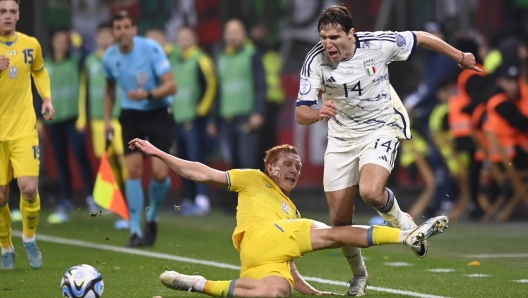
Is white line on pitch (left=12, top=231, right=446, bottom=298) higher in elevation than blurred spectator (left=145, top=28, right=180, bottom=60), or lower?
lower

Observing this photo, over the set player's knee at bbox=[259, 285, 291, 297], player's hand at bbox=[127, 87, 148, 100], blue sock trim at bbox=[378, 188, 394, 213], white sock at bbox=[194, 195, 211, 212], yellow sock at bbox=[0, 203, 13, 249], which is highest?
blue sock trim at bbox=[378, 188, 394, 213]

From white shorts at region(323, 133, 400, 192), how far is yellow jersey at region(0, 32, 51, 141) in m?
3.11

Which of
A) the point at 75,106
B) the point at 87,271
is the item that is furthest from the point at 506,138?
the point at 87,271

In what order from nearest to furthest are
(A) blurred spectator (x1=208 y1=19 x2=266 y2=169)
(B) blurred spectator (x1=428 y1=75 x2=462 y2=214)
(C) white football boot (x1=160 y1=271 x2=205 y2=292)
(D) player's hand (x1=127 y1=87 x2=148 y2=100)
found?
(C) white football boot (x1=160 y1=271 x2=205 y2=292)
(D) player's hand (x1=127 y1=87 x2=148 y2=100)
(B) blurred spectator (x1=428 y1=75 x2=462 y2=214)
(A) blurred spectator (x1=208 y1=19 x2=266 y2=169)

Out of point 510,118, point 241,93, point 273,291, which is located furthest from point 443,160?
point 273,291

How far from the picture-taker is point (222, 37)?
62.1 ft

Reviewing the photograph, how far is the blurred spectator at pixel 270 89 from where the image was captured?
17.6 metres

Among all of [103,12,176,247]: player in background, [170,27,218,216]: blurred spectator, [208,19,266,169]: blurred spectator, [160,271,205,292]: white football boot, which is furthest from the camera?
[170,27,218,216]: blurred spectator

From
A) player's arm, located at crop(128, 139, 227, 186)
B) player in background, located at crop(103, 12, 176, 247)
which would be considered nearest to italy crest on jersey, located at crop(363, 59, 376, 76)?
player's arm, located at crop(128, 139, 227, 186)

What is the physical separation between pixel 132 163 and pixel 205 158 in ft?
20.5

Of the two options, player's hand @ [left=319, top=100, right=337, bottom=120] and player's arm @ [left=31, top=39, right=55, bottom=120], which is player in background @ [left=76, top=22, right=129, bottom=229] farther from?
player's hand @ [left=319, top=100, right=337, bottom=120]

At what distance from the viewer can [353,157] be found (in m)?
8.72

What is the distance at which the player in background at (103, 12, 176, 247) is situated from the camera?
12.3m

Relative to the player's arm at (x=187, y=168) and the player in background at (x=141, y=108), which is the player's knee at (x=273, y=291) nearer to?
the player's arm at (x=187, y=168)
